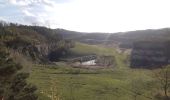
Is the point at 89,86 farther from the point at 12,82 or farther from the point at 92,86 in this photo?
the point at 12,82

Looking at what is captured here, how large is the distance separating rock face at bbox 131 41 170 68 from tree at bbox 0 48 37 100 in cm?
13390

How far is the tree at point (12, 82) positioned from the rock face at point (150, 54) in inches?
5272

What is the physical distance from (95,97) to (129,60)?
108m

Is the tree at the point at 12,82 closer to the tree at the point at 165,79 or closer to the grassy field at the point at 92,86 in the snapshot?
the grassy field at the point at 92,86

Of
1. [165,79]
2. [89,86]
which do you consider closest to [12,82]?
[89,86]

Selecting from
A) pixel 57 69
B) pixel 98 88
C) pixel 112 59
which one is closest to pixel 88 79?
pixel 98 88

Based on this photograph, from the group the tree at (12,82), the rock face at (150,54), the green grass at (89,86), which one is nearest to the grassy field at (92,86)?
the green grass at (89,86)

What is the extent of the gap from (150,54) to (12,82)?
149361mm

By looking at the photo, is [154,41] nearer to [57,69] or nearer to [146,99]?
[57,69]

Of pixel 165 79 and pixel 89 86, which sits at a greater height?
pixel 165 79

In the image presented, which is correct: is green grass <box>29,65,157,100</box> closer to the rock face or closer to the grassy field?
the grassy field

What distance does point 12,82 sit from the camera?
131ft

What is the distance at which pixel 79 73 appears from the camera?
121 metres

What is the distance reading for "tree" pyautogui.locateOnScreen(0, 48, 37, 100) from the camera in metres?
36.0
